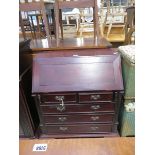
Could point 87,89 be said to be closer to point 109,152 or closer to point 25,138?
point 109,152

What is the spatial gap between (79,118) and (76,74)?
33cm

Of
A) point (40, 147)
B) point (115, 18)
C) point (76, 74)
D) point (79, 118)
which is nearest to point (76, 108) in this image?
point (79, 118)

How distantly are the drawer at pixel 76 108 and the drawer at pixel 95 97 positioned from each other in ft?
0.14

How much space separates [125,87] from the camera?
4.51ft

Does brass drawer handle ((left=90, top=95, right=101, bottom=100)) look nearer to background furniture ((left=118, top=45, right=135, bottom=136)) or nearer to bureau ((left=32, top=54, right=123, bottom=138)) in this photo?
bureau ((left=32, top=54, right=123, bottom=138))

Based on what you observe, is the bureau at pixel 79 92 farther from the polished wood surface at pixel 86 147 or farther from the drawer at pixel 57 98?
the polished wood surface at pixel 86 147

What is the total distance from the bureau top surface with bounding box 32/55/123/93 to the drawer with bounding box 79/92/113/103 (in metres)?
0.04

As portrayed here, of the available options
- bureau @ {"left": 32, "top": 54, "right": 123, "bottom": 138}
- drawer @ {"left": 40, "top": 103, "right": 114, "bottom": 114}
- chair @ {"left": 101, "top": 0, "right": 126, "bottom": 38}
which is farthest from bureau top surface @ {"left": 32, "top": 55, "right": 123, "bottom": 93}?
chair @ {"left": 101, "top": 0, "right": 126, "bottom": 38}

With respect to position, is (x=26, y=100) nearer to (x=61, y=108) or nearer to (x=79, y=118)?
(x=61, y=108)

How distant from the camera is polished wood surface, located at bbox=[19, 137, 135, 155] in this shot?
3.89ft

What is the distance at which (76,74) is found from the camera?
1374 millimetres
